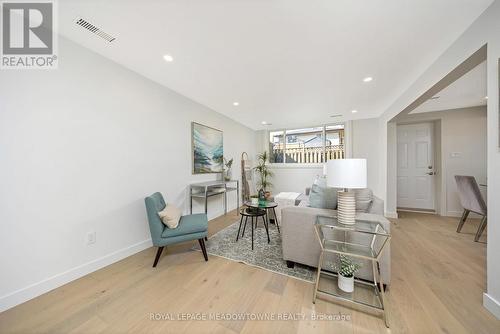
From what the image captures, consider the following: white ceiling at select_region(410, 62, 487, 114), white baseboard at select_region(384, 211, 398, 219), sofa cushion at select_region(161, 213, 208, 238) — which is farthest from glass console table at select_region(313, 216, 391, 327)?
white baseboard at select_region(384, 211, 398, 219)

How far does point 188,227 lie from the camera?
200cm

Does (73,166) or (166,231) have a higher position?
(73,166)

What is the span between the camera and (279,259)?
6.72ft

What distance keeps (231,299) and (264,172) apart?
4011 mm

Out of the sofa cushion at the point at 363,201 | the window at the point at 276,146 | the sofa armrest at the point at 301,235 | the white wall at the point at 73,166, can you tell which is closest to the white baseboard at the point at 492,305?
the sofa cushion at the point at 363,201

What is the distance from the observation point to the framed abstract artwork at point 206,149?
316cm

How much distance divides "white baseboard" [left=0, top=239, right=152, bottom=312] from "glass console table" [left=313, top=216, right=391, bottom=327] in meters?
2.22

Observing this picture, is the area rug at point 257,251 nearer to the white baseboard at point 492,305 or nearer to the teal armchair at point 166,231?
the teal armchair at point 166,231

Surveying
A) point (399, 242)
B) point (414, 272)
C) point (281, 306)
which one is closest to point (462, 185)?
point (399, 242)

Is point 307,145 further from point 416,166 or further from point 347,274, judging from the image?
point 347,274

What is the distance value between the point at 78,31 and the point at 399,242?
4.64 meters

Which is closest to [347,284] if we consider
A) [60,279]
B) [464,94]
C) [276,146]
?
[60,279]

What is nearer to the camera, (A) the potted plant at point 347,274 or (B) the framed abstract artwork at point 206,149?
(A) the potted plant at point 347,274

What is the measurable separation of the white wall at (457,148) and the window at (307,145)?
1.27 m
